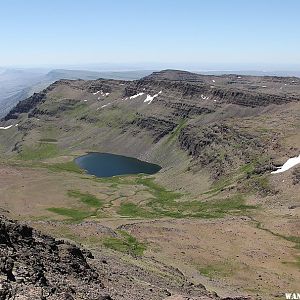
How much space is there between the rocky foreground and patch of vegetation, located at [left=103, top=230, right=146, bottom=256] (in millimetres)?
17382

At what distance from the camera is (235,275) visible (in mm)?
73562

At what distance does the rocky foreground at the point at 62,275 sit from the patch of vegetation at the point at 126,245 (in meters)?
17.4

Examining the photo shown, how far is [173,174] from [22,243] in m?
134

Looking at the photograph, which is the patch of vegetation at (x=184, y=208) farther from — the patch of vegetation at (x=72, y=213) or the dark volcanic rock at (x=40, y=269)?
the dark volcanic rock at (x=40, y=269)

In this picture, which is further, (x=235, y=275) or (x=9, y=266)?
(x=235, y=275)

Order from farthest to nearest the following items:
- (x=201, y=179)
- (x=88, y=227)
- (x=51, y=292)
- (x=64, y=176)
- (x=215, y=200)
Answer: (x=64, y=176) → (x=201, y=179) → (x=215, y=200) → (x=88, y=227) → (x=51, y=292)

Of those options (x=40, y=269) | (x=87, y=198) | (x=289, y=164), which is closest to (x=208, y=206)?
(x=289, y=164)

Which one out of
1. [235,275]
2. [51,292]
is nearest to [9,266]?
[51,292]

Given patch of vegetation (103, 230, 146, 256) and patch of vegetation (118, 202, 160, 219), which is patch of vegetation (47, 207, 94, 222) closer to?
patch of vegetation (118, 202, 160, 219)

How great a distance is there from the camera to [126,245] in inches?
3307

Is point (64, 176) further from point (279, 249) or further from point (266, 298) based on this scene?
point (266, 298)

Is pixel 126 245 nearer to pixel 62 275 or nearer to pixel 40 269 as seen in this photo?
pixel 62 275

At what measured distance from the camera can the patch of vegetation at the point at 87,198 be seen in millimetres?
144250

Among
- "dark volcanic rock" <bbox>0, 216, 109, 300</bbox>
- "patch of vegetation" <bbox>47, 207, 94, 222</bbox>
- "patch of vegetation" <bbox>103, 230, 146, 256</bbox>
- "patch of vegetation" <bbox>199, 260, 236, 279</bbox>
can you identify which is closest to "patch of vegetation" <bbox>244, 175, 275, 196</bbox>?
"patch of vegetation" <bbox>47, 207, 94, 222</bbox>
